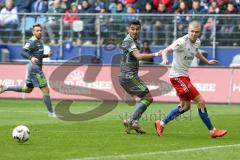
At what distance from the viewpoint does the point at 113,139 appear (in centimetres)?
1513

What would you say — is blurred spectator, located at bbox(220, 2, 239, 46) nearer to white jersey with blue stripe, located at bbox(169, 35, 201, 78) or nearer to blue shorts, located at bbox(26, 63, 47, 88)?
blue shorts, located at bbox(26, 63, 47, 88)

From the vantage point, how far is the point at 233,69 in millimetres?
26516

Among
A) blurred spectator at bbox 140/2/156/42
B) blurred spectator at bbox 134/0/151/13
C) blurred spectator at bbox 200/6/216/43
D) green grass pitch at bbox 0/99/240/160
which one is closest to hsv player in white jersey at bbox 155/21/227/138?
green grass pitch at bbox 0/99/240/160

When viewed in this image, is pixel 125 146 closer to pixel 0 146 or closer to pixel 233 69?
pixel 0 146

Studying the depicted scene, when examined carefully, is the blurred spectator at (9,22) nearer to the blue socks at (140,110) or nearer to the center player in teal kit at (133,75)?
the center player in teal kit at (133,75)

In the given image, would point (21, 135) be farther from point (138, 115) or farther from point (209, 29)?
point (209, 29)

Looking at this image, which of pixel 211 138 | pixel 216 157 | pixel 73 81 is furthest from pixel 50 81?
pixel 216 157

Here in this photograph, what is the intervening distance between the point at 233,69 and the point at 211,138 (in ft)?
36.4

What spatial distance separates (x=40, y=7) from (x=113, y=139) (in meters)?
19.5

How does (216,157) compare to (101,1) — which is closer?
(216,157)

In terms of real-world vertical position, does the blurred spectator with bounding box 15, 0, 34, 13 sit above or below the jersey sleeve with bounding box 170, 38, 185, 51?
below

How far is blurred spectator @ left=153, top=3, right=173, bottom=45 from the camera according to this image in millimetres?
30766

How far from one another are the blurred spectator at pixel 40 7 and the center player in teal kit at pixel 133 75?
17358 millimetres

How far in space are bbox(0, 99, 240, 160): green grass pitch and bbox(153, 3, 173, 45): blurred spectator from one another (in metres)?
8.57
